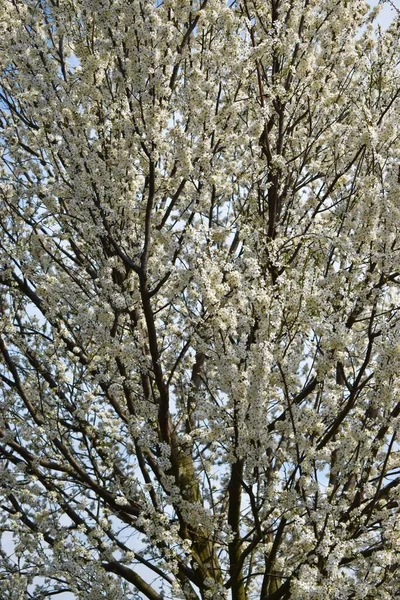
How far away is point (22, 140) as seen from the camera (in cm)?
987

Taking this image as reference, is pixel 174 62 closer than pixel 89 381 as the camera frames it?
Yes

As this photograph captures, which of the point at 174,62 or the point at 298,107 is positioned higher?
the point at 298,107

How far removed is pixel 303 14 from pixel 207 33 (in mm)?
1273

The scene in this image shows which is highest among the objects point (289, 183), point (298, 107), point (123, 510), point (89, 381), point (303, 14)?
point (303, 14)

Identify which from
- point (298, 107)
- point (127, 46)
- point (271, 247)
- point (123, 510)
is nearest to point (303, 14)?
point (298, 107)

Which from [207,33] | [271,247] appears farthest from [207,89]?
[271,247]

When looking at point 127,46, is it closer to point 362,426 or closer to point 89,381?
point 89,381

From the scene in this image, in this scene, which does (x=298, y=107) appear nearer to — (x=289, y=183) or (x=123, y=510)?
(x=289, y=183)

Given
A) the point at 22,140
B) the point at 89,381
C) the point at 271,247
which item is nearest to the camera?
the point at 271,247

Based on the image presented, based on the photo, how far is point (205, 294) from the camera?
6664mm

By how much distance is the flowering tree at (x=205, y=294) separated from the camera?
6.68 metres

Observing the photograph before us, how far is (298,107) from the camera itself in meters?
9.23

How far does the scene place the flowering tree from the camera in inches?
263

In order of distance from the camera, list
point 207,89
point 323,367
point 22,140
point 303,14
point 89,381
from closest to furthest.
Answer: point 323,367
point 207,89
point 89,381
point 303,14
point 22,140
